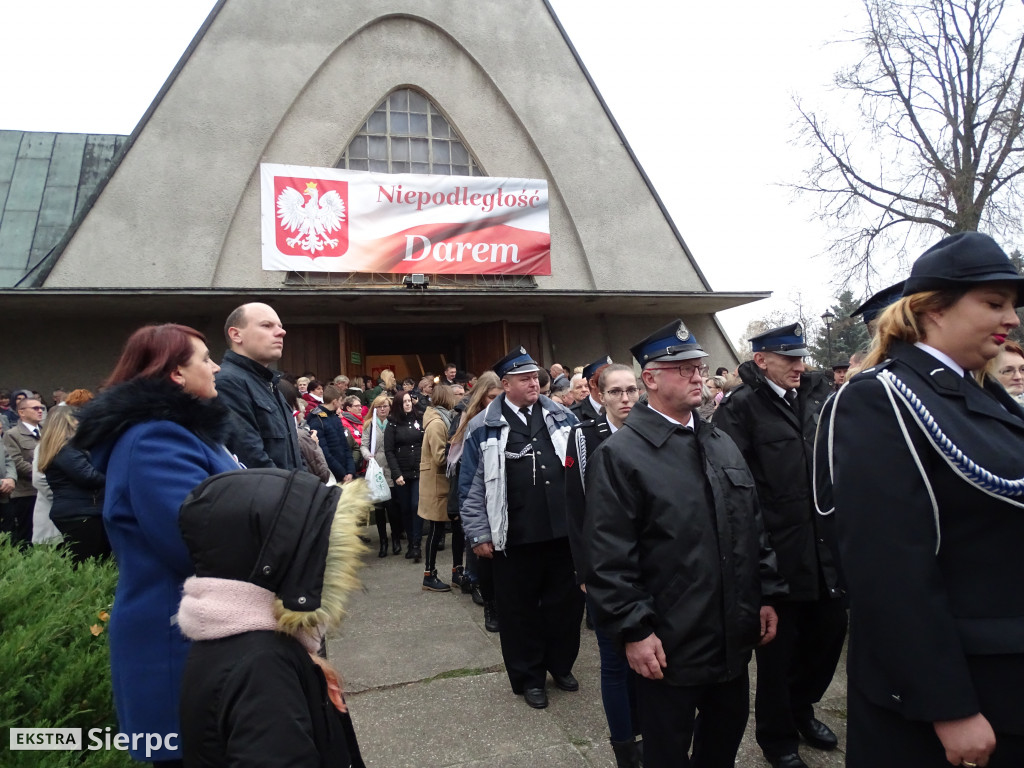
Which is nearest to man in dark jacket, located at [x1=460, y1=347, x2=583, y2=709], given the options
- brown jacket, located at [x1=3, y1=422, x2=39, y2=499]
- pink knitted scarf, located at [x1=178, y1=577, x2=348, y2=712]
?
pink knitted scarf, located at [x1=178, y1=577, x2=348, y2=712]

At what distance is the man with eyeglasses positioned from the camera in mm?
7797

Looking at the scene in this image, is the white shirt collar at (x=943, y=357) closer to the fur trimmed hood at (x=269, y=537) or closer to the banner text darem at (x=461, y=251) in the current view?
the fur trimmed hood at (x=269, y=537)

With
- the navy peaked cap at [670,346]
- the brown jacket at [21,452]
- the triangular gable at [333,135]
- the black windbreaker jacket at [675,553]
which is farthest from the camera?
the triangular gable at [333,135]

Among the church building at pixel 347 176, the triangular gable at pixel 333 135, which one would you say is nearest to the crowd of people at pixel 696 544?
the church building at pixel 347 176

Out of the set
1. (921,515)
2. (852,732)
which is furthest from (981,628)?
(852,732)

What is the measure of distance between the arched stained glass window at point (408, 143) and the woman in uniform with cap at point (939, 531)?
14904mm

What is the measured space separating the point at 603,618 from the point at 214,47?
15572 millimetres

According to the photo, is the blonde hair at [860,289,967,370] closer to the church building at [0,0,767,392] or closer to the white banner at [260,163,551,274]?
the church building at [0,0,767,392]

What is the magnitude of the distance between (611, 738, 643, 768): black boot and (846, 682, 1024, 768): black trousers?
1585mm

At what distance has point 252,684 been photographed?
172 cm

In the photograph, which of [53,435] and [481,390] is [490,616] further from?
[53,435]

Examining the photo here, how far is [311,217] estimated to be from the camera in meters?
14.2

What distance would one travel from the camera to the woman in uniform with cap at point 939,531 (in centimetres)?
175

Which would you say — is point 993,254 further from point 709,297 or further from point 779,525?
point 709,297
